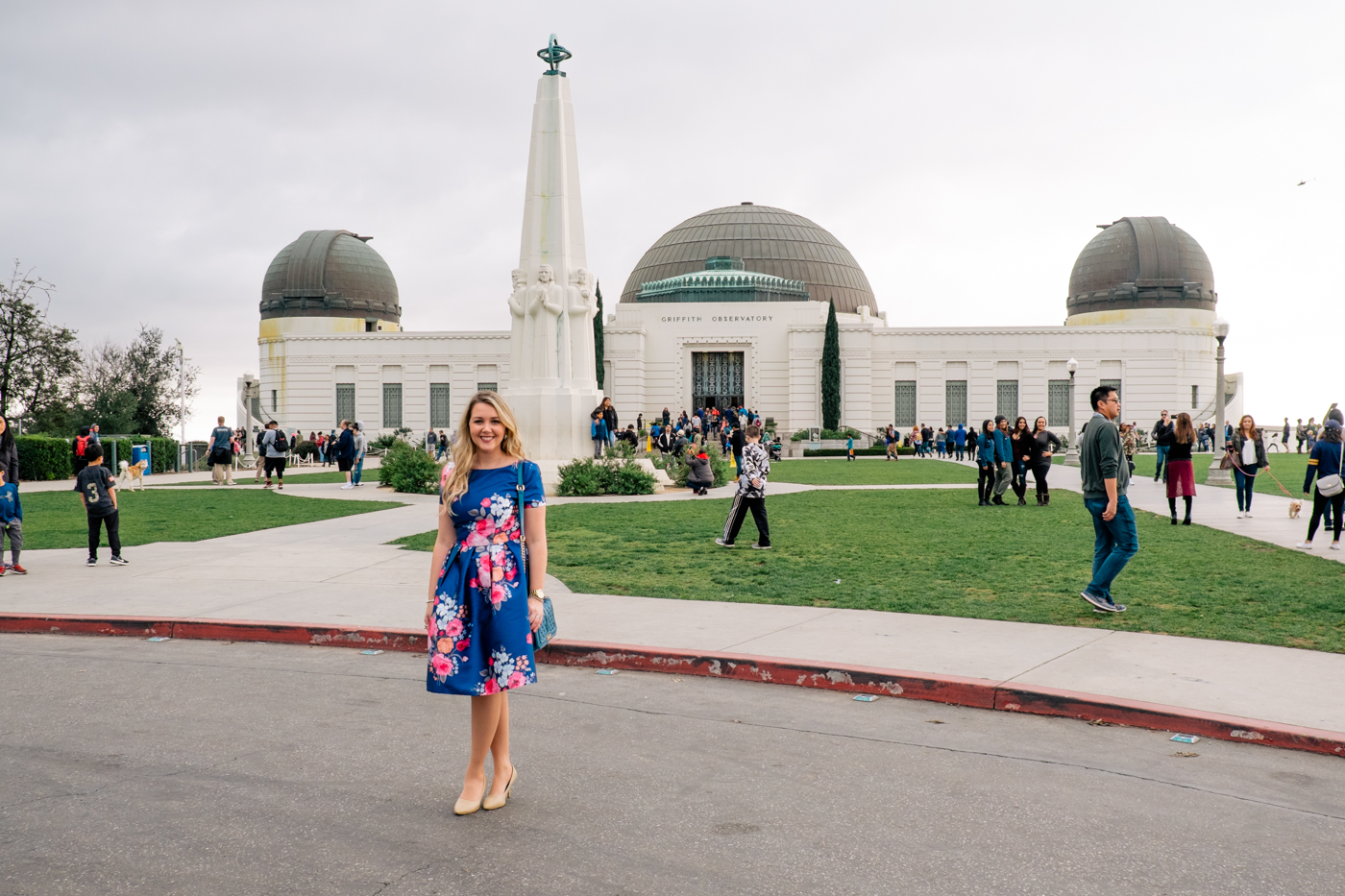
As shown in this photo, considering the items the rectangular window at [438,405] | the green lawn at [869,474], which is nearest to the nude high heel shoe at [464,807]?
the green lawn at [869,474]

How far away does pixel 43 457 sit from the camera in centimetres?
2898

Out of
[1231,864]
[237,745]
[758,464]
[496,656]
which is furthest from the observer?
[758,464]

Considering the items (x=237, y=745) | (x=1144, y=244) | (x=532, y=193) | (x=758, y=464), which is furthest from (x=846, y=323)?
(x=237, y=745)

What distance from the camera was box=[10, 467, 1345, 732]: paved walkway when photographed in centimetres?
605

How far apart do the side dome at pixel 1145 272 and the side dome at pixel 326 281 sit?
41.3 meters

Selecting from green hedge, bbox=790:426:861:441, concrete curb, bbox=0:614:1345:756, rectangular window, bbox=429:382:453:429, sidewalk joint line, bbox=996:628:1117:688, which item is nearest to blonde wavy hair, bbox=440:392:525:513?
concrete curb, bbox=0:614:1345:756

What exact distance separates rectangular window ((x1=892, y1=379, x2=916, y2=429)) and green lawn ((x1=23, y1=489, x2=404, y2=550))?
126 ft

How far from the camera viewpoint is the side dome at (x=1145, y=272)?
58.3m

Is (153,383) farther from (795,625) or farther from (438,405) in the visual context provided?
(795,625)

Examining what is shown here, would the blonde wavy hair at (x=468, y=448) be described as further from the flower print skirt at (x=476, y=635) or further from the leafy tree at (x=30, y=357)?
the leafy tree at (x=30, y=357)

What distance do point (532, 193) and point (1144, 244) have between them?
47335 millimetres

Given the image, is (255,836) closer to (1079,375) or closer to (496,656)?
(496,656)

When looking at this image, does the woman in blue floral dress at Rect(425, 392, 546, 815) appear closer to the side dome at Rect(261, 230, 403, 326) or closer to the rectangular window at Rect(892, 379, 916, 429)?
the rectangular window at Rect(892, 379, 916, 429)

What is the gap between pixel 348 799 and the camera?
4305mm
